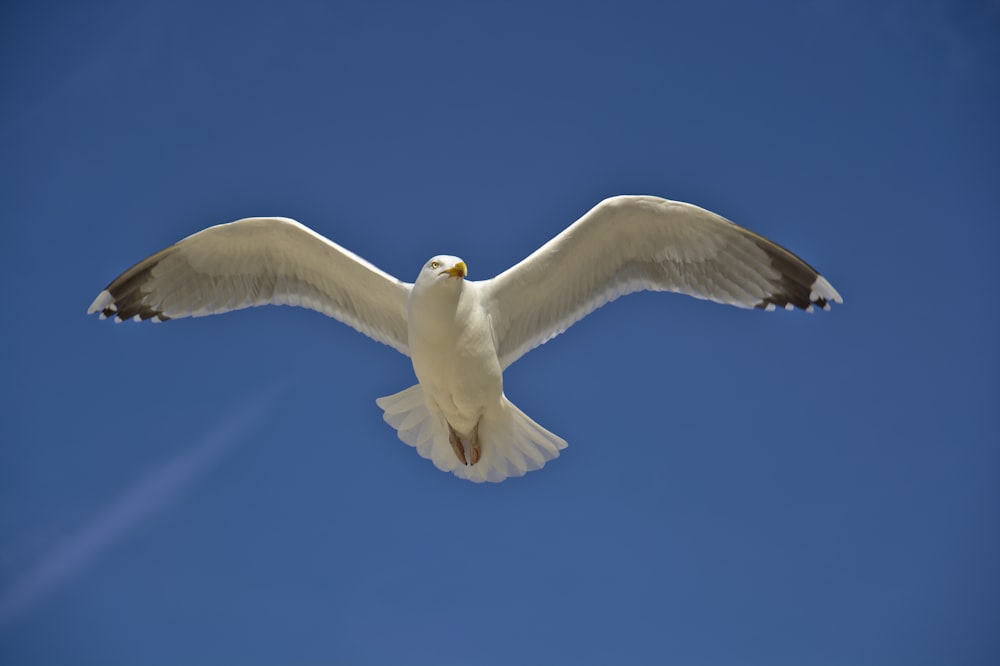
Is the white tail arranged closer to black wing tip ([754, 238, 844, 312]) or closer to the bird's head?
the bird's head

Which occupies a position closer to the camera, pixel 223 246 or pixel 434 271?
pixel 434 271

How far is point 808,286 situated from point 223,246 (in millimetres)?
3204

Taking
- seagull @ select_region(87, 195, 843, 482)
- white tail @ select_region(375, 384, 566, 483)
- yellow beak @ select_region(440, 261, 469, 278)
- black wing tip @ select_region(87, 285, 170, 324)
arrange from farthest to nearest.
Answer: black wing tip @ select_region(87, 285, 170, 324), white tail @ select_region(375, 384, 566, 483), seagull @ select_region(87, 195, 843, 482), yellow beak @ select_region(440, 261, 469, 278)

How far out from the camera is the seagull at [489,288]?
5.99 meters

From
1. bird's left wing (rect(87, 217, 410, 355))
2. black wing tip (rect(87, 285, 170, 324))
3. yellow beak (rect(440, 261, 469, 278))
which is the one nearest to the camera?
yellow beak (rect(440, 261, 469, 278))

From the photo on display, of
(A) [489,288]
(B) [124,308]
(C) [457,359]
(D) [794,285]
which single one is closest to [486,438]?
(C) [457,359]

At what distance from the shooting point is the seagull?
19.6 feet

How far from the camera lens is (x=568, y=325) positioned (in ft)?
20.8

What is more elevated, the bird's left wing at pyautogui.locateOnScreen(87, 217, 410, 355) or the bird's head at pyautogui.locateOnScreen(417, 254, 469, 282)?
the bird's left wing at pyautogui.locateOnScreen(87, 217, 410, 355)

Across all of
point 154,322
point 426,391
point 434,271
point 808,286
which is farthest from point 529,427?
point 154,322

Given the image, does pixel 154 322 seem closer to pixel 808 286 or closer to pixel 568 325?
pixel 568 325

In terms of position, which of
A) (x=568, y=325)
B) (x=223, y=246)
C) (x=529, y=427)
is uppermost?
(x=223, y=246)

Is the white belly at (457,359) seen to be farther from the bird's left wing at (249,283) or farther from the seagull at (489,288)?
the bird's left wing at (249,283)

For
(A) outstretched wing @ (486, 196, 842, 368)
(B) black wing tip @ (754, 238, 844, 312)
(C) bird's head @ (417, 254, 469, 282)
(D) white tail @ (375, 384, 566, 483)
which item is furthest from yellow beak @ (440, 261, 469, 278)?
(B) black wing tip @ (754, 238, 844, 312)
